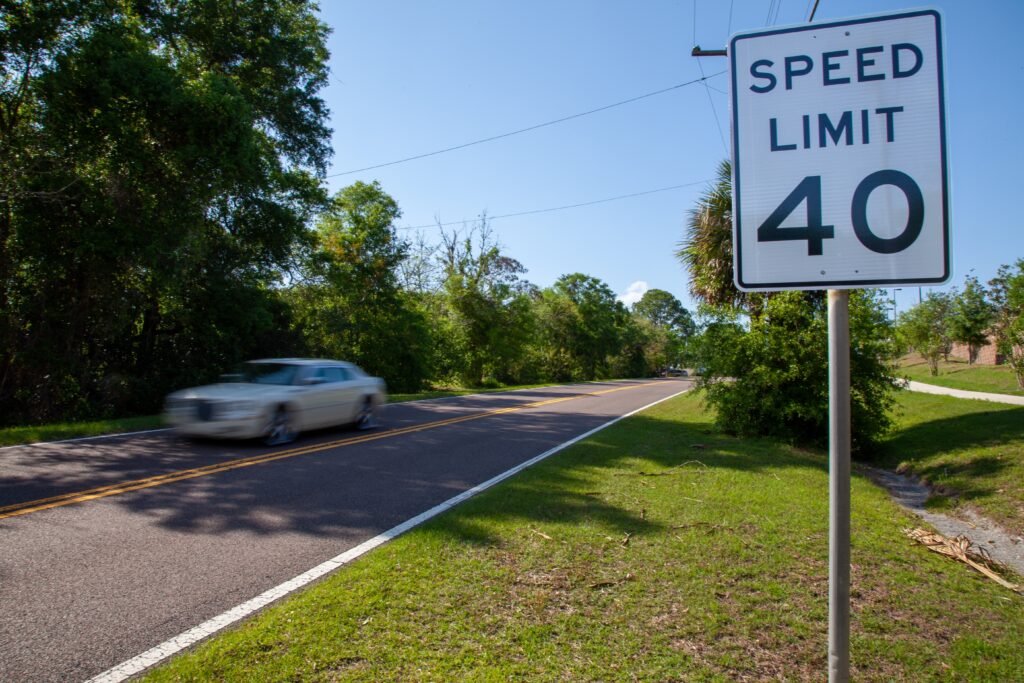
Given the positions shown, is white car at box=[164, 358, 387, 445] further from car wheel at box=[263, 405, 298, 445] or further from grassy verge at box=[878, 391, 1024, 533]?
grassy verge at box=[878, 391, 1024, 533]

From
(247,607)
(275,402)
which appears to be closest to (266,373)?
(275,402)

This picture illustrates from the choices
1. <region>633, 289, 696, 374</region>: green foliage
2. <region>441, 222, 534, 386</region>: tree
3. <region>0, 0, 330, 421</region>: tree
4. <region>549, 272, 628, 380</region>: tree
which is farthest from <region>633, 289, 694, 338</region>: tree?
<region>0, 0, 330, 421</region>: tree

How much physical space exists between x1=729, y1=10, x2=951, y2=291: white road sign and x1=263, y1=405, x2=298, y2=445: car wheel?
33.1 feet

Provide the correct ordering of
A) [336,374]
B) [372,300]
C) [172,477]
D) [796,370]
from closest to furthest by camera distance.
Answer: [172,477], [796,370], [336,374], [372,300]

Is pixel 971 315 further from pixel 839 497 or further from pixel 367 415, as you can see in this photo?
pixel 839 497

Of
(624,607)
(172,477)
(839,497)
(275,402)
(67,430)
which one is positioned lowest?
(624,607)

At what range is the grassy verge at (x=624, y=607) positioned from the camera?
3279mm

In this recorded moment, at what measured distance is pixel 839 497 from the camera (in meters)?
1.98

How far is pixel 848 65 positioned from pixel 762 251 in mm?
691

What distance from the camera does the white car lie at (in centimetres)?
1039

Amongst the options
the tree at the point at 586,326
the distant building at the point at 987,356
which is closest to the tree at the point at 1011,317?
the distant building at the point at 987,356

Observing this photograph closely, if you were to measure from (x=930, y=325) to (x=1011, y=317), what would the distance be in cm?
1327

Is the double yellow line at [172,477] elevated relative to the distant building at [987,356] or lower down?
lower down

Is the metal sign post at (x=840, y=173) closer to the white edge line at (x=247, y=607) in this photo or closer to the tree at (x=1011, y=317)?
the white edge line at (x=247, y=607)
